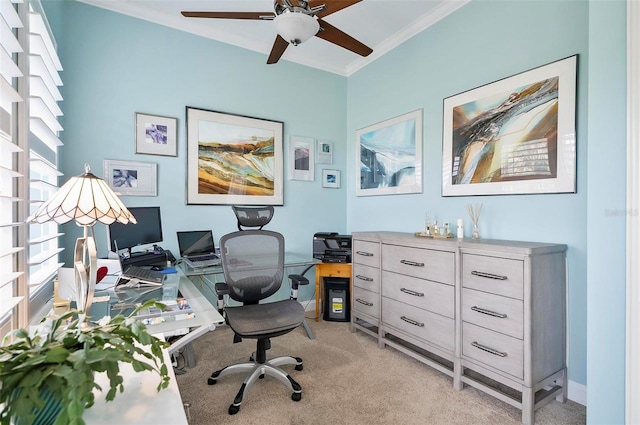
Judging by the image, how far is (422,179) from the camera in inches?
122

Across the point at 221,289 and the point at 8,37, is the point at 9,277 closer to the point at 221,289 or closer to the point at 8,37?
the point at 8,37

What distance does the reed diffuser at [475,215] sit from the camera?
251 centimetres

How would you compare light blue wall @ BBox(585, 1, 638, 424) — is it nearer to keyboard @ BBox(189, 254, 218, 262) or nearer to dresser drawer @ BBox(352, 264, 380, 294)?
dresser drawer @ BBox(352, 264, 380, 294)

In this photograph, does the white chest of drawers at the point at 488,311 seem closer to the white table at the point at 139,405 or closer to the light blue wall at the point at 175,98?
the light blue wall at the point at 175,98

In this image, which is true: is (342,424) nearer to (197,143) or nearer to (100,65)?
(197,143)

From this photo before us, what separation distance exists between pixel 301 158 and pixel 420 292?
85.0 inches

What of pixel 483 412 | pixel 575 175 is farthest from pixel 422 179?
pixel 483 412

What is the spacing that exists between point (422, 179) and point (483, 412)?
1959 millimetres

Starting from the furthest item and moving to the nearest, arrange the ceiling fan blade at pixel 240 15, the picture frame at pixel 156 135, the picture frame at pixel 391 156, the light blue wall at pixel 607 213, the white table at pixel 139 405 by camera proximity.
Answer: the picture frame at pixel 391 156
the picture frame at pixel 156 135
the ceiling fan blade at pixel 240 15
the light blue wall at pixel 607 213
the white table at pixel 139 405

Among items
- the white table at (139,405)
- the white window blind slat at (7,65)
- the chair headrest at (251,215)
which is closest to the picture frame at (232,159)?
the chair headrest at (251,215)

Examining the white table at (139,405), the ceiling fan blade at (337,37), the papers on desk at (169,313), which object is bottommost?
the papers on desk at (169,313)

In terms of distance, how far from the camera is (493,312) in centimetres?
199

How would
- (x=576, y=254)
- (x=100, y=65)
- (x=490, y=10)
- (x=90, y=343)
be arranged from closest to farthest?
(x=90, y=343)
(x=576, y=254)
(x=490, y=10)
(x=100, y=65)

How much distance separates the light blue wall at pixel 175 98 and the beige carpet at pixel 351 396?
4.27ft
